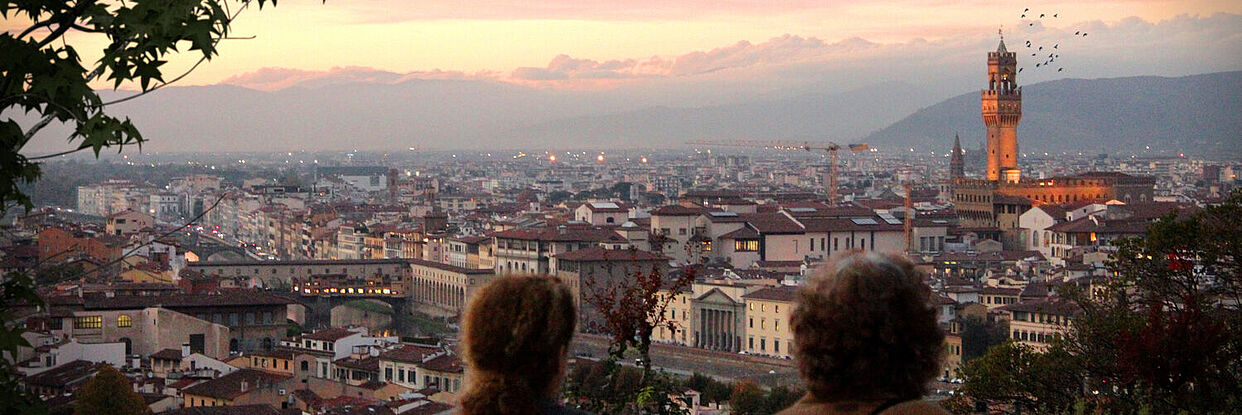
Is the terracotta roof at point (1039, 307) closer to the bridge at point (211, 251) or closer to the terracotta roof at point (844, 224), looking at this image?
the terracotta roof at point (844, 224)

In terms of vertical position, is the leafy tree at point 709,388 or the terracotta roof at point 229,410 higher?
the terracotta roof at point 229,410

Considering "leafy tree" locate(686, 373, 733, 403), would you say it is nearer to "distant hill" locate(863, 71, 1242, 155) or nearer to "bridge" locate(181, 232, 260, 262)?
"bridge" locate(181, 232, 260, 262)

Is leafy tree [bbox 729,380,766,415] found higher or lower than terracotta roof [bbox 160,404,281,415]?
lower

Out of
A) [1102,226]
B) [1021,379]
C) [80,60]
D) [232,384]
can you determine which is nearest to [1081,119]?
[1102,226]

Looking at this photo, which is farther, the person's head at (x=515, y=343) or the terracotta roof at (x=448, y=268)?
the terracotta roof at (x=448, y=268)

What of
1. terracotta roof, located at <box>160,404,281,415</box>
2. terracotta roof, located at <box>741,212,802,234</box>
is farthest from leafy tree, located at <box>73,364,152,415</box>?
terracotta roof, located at <box>741,212,802,234</box>

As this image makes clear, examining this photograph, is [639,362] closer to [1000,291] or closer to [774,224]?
[1000,291]

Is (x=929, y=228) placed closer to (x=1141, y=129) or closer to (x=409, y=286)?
(x=409, y=286)

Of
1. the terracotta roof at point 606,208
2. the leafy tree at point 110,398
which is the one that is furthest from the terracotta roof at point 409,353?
the terracotta roof at point 606,208
